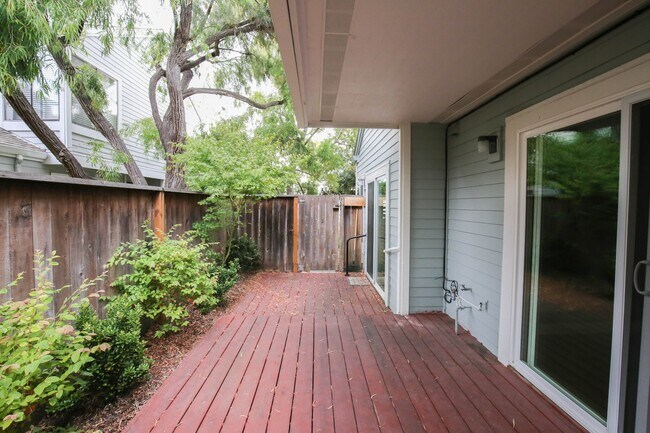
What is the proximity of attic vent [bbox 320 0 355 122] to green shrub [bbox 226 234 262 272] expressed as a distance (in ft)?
12.4

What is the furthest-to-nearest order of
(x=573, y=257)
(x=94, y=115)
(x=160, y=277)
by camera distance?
1. (x=94, y=115)
2. (x=160, y=277)
3. (x=573, y=257)

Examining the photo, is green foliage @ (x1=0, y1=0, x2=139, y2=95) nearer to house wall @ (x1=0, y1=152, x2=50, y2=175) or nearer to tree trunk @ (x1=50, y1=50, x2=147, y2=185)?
tree trunk @ (x1=50, y1=50, x2=147, y2=185)

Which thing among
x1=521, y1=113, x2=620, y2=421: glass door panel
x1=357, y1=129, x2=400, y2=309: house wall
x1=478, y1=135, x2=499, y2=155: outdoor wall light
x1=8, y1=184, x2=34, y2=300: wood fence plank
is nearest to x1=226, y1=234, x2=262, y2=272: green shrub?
x1=357, y1=129, x2=400, y2=309: house wall

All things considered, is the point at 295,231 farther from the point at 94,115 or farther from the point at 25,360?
the point at 25,360

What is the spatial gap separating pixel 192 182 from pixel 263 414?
12.1 ft

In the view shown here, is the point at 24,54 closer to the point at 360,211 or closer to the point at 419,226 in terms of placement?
the point at 419,226

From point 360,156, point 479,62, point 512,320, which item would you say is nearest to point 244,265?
point 360,156

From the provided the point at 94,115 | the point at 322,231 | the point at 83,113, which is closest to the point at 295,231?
the point at 322,231

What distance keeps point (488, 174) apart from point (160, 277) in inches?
126

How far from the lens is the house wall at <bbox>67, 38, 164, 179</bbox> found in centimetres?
616

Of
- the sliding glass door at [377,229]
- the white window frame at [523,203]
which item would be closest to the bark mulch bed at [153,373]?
the sliding glass door at [377,229]

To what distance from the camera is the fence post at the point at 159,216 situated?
3.31m

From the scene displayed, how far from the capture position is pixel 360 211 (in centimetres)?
674

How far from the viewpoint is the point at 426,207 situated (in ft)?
12.9
